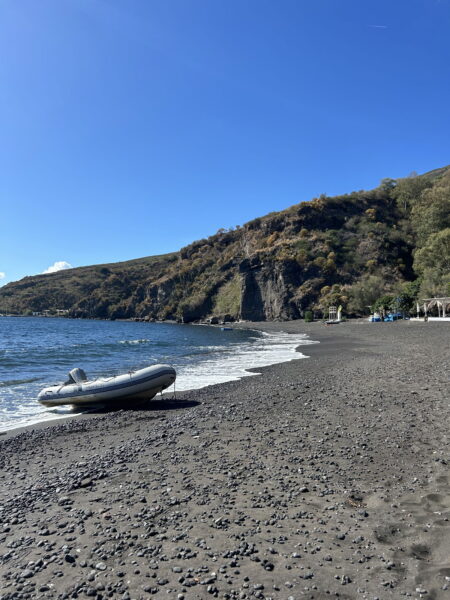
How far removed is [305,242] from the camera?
10356 centimetres

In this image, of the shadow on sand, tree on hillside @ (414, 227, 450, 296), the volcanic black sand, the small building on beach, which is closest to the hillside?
tree on hillside @ (414, 227, 450, 296)

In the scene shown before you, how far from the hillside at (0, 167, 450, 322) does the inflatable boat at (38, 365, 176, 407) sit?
57.9 meters

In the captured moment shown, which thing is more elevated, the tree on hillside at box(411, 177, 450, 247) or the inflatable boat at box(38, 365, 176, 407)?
the tree on hillside at box(411, 177, 450, 247)

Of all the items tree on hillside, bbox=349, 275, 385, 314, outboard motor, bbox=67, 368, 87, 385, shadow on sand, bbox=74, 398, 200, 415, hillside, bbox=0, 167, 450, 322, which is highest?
hillside, bbox=0, 167, 450, 322

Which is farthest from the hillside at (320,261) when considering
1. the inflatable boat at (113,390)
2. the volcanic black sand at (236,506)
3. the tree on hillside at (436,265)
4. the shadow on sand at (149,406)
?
the volcanic black sand at (236,506)

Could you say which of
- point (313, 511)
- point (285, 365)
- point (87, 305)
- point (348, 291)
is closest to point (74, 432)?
point (313, 511)

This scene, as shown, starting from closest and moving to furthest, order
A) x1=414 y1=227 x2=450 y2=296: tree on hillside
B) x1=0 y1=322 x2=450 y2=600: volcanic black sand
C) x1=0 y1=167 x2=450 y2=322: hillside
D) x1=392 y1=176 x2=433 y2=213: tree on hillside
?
1. x1=0 y1=322 x2=450 y2=600: volcanic black sand
2. x1=414 y1=227 x2=450 y2=296: tree on hillside
3. x1=0 y1=167 x2=450 y2=322: hillside
4. x1=392 y1=176 x2=433 y2=213: tree on hillside

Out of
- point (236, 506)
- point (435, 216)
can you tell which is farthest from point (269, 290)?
point (236, 506)

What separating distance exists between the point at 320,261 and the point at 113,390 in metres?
88.4

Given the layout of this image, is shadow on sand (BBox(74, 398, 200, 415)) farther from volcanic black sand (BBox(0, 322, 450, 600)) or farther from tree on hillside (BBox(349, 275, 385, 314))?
tree on hillside (BBox(349, 275, 385, 314))

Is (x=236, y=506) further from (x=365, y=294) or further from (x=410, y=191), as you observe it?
(x=410, y=191)

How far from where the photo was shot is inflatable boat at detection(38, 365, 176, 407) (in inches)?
499

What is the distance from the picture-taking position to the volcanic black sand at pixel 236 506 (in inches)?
145

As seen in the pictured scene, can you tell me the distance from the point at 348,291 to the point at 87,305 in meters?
125
